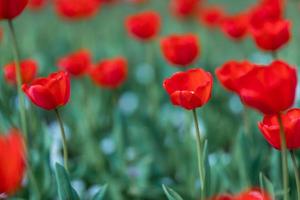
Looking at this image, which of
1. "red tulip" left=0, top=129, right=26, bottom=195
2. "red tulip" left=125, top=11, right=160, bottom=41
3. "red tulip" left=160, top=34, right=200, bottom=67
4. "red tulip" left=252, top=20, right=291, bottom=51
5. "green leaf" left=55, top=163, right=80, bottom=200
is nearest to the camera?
"red tulip" left=0, top=129, right=26, bottom=195

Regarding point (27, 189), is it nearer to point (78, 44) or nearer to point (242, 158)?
point (242, 158)

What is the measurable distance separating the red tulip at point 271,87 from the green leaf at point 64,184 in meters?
0.39

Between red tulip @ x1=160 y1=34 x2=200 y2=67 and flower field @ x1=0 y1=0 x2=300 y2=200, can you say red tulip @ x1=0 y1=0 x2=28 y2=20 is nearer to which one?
flower field @ x1=0 y1=0 x2=300 y2=200

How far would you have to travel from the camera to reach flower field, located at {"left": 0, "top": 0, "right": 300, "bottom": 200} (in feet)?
3.46

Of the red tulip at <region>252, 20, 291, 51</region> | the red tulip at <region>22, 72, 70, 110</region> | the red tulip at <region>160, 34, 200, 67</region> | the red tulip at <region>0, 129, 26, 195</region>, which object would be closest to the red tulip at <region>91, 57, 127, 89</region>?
the red tulip at <region>160, 34, 200, 67</region>

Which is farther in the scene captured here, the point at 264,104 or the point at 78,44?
the point at 78,44

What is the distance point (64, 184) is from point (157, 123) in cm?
116

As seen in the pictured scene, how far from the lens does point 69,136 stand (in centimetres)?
252

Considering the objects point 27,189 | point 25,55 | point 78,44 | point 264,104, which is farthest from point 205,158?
point 78,44

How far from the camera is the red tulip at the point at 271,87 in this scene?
943 millimetres

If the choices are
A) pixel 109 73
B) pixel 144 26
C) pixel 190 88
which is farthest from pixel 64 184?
pixel 144 26

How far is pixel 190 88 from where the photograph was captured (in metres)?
1.22

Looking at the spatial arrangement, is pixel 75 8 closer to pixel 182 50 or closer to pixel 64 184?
pixel 182 50

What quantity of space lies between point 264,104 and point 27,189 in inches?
43.0
